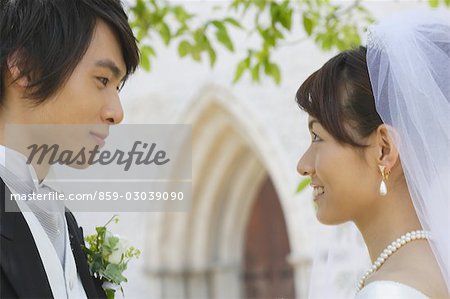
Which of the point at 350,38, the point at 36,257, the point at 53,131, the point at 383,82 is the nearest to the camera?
the point at 36,257

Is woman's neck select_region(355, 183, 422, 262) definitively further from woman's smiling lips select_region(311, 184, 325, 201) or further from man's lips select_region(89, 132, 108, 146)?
man's lips select_region(89, 132, 108, 146)

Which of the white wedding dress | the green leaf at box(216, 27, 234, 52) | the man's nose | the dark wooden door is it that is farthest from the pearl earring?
the dark wooden door

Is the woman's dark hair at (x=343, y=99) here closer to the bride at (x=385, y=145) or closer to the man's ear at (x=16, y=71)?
the bride at (x=385, y=145)

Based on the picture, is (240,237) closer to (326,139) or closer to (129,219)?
(129,219)

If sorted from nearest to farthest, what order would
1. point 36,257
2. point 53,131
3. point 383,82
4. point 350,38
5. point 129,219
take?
point 36,257 < point 53,131 < point 383,82 < point 350,38 < point 129,219

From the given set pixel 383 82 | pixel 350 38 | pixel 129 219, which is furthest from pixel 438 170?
pixel 129 219

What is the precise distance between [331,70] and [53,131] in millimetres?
769

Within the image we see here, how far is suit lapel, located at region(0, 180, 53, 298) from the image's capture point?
184 centimetres

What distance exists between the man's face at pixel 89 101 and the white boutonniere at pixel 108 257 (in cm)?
28

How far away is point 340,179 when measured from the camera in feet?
7.39

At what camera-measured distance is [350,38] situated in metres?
4.35

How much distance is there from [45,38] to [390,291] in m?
1.00

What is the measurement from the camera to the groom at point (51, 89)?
6.36 feet

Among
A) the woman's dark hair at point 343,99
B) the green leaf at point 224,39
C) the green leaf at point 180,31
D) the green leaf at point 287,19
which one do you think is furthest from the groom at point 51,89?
the green leaf at point 180,31
